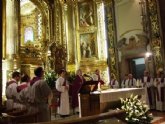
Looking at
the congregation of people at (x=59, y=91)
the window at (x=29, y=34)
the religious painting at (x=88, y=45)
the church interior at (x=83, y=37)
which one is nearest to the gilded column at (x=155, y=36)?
the church interior at (x=83, y=37)

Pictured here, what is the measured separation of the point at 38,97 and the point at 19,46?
7.73m

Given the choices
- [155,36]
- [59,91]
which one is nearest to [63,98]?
[59,91]

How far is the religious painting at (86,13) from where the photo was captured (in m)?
14.8

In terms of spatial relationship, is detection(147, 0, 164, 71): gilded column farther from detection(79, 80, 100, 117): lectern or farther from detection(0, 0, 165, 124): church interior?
detection(79, 80, 100, 117): lectern

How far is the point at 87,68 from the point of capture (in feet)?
47.1

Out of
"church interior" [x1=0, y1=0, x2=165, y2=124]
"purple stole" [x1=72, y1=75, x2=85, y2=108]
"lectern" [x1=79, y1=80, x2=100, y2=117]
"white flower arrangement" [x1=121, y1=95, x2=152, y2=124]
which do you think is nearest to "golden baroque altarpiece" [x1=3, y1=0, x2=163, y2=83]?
"church interior" [x1=0, y1=0, x2=165, y2=124]

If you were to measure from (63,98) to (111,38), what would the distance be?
6.09m

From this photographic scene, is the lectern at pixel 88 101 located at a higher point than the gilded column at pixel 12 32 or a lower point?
lower

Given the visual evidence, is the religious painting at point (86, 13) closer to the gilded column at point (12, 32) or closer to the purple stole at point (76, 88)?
the gilded column at point (12, 32)

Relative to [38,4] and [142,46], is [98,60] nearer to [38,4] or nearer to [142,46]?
[142,46]

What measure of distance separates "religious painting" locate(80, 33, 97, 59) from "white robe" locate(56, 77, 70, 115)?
591 cm

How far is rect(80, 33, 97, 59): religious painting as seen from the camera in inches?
567

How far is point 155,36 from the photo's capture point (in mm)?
11578

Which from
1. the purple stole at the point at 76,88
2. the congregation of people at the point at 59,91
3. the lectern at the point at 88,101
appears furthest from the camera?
the purple stole at the point at 76,88
